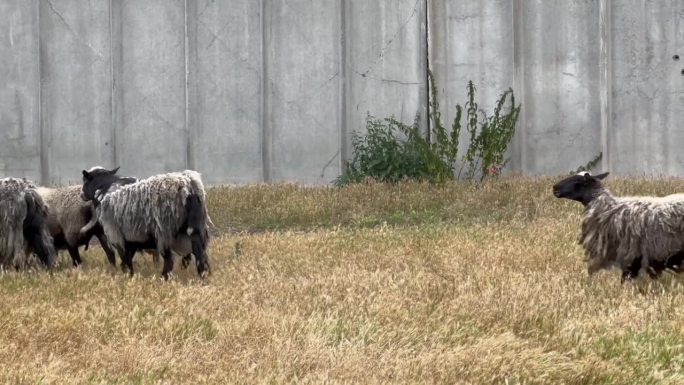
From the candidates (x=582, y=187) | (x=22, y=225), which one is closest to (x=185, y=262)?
A: (x=22, y=225)

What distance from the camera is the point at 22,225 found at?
968 centimetres

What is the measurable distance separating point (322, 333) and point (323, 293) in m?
1.33

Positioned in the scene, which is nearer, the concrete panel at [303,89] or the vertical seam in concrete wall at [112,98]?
the concrete panel at [303,89]

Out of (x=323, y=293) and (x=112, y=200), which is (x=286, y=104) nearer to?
(x=112, y=200)

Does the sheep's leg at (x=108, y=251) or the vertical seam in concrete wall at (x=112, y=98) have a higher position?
the vertical seam in concrete wall at (x=112, y=98)

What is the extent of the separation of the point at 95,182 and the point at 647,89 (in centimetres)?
881

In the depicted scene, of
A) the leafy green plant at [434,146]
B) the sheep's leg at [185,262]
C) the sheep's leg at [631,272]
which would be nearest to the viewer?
the sheep's leg at [631,272]

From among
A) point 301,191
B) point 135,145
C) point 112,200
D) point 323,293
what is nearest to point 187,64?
point 135,145

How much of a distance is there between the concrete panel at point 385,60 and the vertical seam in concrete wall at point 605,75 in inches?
101

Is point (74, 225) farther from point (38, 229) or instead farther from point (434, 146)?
point (434, 146)

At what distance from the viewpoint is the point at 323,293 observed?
785cm

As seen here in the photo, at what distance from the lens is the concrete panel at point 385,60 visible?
15.8 meters

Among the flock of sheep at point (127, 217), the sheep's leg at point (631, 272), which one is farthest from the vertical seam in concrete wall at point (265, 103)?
the sheep's leg at point (631, 272)

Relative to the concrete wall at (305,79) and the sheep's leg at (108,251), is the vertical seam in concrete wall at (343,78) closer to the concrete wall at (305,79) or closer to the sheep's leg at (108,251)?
the concrete wall at (305,79)
